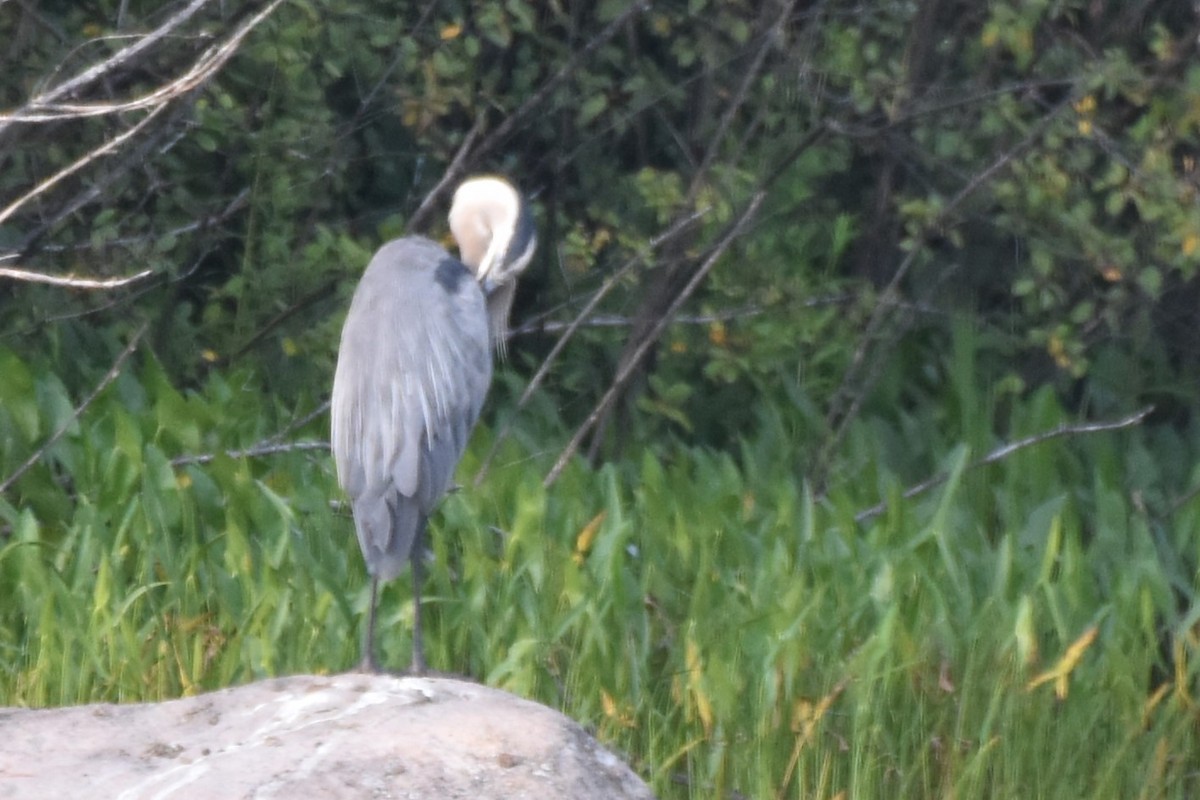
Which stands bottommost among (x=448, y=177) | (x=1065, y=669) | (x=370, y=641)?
(x=1065, y=669)

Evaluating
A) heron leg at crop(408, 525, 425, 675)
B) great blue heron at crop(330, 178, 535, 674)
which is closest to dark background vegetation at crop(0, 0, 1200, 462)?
great blue heron at crop(330, 178, 535, 674)

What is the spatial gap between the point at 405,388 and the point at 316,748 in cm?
115

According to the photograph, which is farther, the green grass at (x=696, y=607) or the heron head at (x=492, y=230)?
the heron head at (x=492, y=230)

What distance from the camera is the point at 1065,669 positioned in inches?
155

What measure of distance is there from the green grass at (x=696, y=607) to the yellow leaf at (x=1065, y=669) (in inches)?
0.7

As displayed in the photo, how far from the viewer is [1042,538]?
195 inches

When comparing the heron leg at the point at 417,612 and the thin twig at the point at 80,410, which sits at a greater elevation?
the thin twig at the point at 80,410

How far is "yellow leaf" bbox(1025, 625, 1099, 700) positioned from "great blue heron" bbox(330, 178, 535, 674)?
4.28 ft

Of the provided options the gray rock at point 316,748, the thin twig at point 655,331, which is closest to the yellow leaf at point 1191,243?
the thin twig at point 655,331

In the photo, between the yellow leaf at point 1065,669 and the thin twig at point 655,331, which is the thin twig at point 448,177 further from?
the yellow leaf at point 1065,669

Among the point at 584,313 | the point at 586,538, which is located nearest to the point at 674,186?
the point at 584,313

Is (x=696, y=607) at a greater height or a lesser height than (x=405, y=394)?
lesser

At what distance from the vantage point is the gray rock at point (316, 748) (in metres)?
2.77

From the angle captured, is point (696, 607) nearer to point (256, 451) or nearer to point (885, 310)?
point (256, 451)
